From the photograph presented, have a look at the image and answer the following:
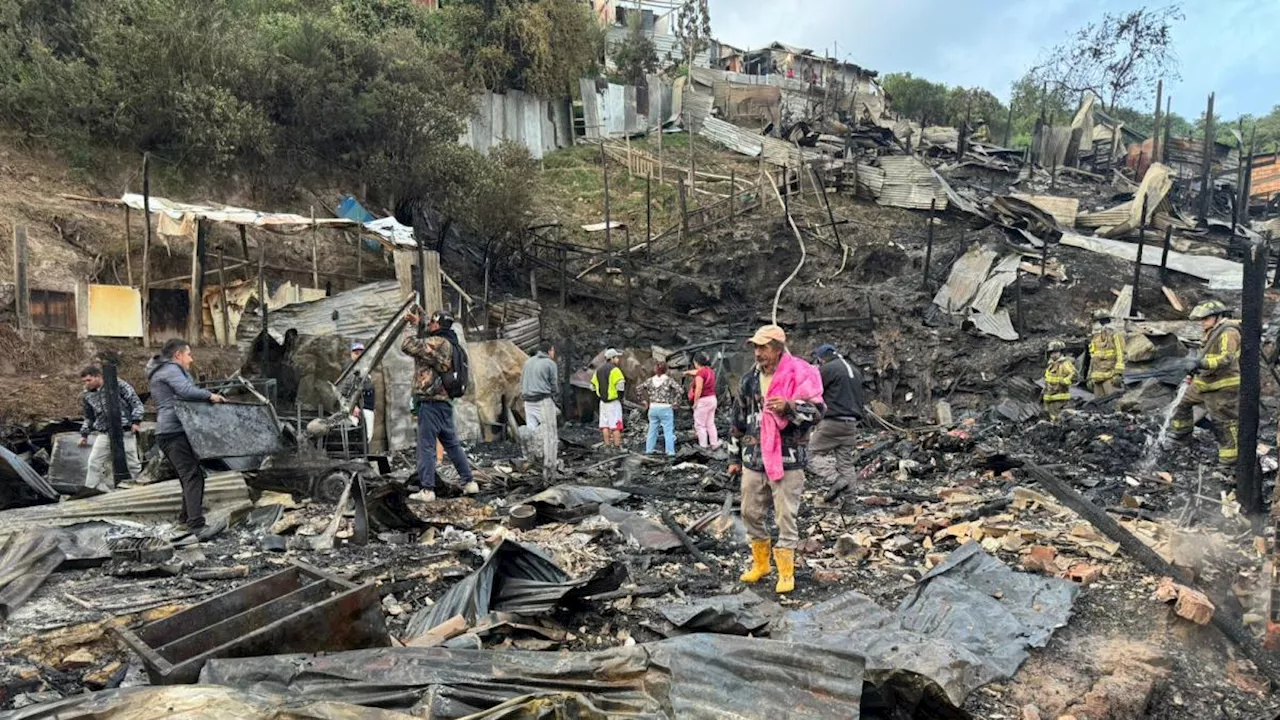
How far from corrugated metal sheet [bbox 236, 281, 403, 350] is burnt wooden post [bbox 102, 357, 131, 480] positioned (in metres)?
3.47

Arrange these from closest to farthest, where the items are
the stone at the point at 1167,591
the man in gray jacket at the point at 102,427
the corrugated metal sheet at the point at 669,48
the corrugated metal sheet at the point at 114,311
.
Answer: the stone at the point at 1167,591 < the man in gray jacket at the point at 102,427 < the corrugated metal sheet at the point at 114,311 < the corrugated metal sheet at the point at 669,48

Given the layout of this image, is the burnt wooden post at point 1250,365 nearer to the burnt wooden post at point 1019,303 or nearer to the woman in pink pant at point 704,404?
the woman in pink pant at point 704,404

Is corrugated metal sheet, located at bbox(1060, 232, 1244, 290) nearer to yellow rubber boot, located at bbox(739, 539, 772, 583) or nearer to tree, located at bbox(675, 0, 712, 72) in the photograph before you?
yellow rubber boot, located at bbox(739, 539, 772, 583)

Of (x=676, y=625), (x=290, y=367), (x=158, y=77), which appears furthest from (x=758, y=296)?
(x=676, y=625)

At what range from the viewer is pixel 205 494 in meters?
6.89

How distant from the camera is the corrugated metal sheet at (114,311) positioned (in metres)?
11.0

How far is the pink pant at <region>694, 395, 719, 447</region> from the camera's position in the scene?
1107cm

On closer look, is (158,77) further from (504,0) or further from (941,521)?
(941,521)

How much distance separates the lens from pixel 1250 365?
209 inches

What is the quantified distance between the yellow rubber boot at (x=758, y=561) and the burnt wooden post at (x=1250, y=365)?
11.0ft

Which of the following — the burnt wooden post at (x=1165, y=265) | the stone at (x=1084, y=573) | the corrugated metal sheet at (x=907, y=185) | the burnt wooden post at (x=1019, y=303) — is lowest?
the stone at (x=1084, y=573)

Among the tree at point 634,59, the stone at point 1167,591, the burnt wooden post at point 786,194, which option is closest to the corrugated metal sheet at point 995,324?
the burnt wooden post at point 786,194

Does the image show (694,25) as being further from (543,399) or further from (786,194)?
(543,399)

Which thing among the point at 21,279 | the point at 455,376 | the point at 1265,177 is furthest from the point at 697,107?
the point at 455,376
